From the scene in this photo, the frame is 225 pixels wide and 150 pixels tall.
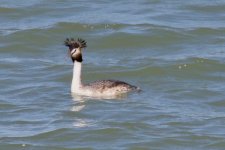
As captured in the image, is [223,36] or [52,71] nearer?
[52,71]

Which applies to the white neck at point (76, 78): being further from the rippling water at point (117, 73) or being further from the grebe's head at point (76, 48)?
the rippling water at point (117, 73)

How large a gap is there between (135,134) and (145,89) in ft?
9.39

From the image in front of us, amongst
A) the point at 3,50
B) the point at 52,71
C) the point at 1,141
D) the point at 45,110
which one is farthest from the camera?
the point at 3,50

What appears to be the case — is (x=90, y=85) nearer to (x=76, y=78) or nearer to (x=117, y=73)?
(x=76, y=78)

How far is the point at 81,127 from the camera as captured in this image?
17.0 metres

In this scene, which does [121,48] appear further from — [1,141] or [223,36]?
[1,141]

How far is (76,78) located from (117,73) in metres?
1.52

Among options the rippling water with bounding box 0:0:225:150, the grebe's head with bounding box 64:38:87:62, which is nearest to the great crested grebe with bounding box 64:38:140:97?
the grebe's head with bounding box 64:38:87:62

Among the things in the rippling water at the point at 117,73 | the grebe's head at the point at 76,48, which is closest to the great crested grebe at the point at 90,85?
the grebe's head at the point at 76,48

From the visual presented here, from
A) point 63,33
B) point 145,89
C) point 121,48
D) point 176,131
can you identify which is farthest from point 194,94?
point 63,33

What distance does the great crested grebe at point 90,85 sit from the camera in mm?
18938

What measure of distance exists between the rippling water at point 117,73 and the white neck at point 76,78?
25 cm

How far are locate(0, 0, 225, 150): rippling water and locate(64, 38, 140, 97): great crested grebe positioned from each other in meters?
0.19

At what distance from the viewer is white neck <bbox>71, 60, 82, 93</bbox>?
19188 mm
